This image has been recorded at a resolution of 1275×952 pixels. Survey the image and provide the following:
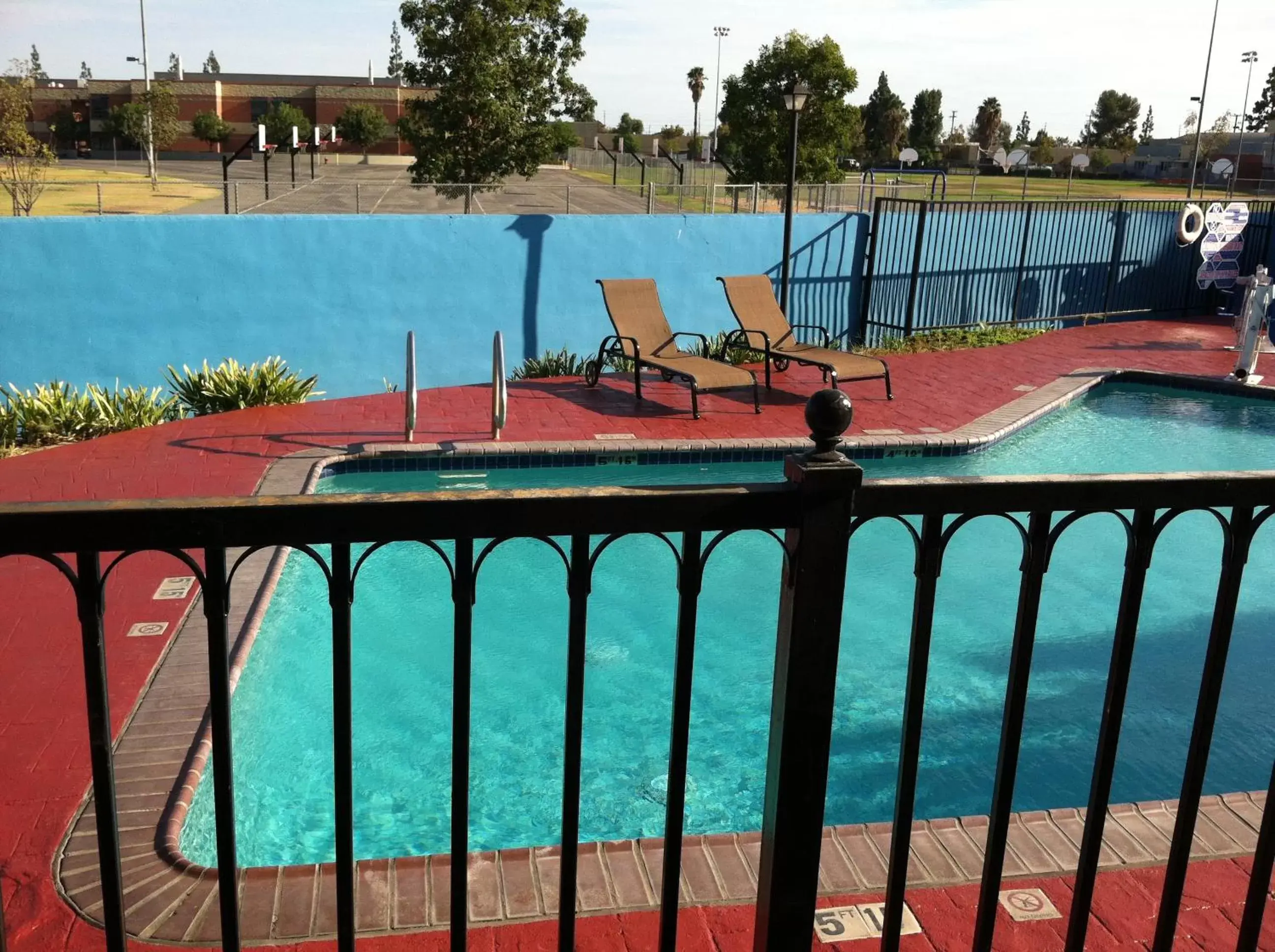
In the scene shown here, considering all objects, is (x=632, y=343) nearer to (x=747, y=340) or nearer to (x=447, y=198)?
(x=747, y=340)

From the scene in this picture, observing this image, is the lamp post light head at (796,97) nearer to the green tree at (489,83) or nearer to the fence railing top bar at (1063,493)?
the green tree at (489,83)

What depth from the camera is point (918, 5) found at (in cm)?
1208

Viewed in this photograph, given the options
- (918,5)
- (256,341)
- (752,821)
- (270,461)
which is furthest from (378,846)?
(918,5)

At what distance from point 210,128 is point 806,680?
68066mm

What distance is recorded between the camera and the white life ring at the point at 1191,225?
1653cm

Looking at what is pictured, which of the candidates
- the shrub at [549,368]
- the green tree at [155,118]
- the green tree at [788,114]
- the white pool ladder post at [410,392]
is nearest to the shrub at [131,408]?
the white pool ladder post at [410,392]

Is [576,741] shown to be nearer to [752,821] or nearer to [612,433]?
[752,821]

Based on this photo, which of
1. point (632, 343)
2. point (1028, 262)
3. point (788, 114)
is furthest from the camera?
point (788, 114)

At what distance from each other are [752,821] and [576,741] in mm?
2833

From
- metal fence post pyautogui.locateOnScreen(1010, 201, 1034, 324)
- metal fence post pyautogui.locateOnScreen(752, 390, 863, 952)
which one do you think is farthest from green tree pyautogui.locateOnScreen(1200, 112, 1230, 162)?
metal fence post pyautogui.locateOnScreen(752, 390, 863, 952)

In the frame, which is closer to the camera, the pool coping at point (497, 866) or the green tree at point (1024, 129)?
the pool coping at point (497, 866)

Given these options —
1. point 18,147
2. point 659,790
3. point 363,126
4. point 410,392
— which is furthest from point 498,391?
point 363,126

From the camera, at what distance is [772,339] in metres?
11.6

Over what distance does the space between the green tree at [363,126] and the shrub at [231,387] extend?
5237 centimetres
